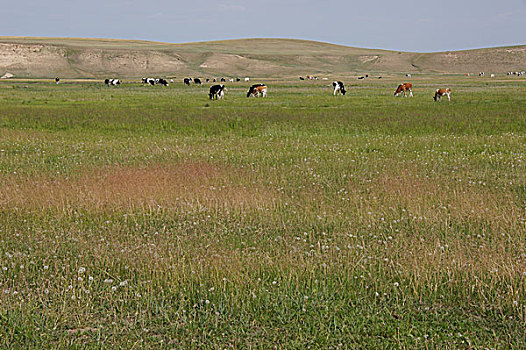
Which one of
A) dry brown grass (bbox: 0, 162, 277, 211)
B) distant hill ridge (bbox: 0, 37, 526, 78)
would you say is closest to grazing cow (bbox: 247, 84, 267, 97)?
dry brown grass (bbox: 0, 162, 277, 211)

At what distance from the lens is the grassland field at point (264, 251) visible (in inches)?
225

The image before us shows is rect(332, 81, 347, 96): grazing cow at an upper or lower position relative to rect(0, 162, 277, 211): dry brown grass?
→ upper

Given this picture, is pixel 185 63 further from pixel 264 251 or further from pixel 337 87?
pixel 264 251

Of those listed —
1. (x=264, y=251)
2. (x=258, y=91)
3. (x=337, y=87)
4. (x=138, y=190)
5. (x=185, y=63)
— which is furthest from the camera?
(x=185, y=63)

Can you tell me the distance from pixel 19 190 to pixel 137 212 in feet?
11.3

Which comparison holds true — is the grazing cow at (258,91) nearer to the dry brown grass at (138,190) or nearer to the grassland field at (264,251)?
the grassland field at (264,251)

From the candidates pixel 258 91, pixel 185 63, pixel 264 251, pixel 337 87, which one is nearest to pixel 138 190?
pixel 264 251

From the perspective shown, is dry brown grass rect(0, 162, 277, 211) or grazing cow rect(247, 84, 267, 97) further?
grazing cow rect(247, 84, 267, 97)

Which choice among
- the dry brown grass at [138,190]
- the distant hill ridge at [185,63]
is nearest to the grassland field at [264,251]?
the dry brown grass at [138,190]

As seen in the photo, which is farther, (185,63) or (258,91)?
(185,63)

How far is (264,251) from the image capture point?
26.0ft

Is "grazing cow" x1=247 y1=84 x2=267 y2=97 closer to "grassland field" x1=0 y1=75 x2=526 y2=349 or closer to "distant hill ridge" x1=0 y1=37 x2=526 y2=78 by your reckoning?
"grassland field" x1=0 y1=75 x2=526 y2=349

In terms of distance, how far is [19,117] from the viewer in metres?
30.7

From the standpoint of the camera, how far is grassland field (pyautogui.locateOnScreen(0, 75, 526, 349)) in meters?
5.71
